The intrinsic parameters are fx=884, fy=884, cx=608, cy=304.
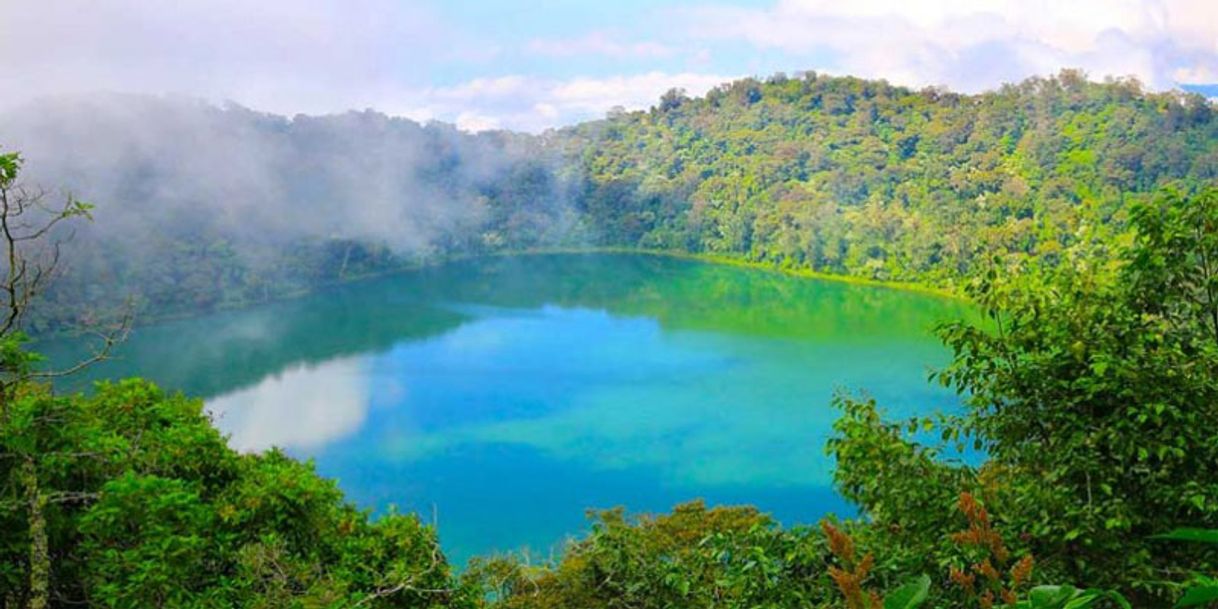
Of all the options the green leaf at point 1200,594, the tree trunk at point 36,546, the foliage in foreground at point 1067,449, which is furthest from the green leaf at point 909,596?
the tree trunk at point 36,546

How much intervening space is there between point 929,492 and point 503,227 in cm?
4159

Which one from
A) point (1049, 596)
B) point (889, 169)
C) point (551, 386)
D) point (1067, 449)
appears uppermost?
point (889, 169)

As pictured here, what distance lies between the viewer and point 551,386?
19812mm

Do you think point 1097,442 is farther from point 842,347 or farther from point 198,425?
point 842,347

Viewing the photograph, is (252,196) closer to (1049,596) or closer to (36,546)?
(36,546)

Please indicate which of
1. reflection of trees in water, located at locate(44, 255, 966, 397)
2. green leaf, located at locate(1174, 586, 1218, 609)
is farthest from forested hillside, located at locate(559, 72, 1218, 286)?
green leaf, located at locate(1174, 586, 1218, 609)

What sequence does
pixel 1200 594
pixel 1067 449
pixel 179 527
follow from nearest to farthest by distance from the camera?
1. pixel 1200 594
2. pixel 1067 449
3. pixel 179 527

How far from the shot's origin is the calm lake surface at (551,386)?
1362 cm

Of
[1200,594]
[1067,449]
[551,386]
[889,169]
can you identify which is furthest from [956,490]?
[889,169]

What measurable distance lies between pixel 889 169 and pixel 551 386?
23.1 meters

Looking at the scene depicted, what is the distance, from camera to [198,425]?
489 cm

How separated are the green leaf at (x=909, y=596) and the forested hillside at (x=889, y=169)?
24309 mm

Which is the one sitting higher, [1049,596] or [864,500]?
[1049,596]

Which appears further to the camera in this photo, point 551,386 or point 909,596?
point 551,386
